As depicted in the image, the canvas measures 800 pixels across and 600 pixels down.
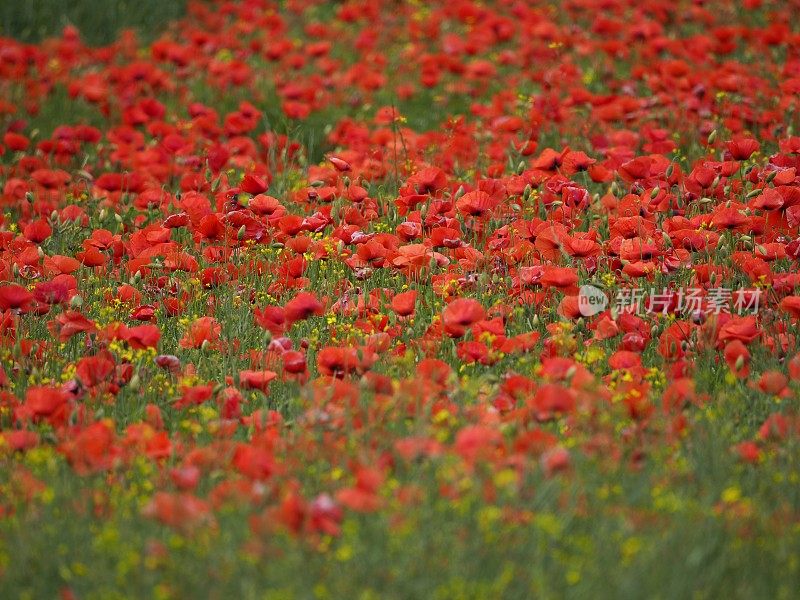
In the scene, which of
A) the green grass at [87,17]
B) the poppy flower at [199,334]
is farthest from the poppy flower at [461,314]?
the green grass at [87,17]

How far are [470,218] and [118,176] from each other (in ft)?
4.62

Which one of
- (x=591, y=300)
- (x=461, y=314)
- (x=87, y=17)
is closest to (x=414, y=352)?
(x=461, y=314)

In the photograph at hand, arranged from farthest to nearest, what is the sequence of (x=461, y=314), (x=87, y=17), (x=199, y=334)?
1. (x=87, y=17)
2. (x=199, y=334)
3. (x=461, y=314)

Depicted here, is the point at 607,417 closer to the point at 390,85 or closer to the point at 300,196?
the point at 300,196

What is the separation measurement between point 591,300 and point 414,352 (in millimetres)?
535

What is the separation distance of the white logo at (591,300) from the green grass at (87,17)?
5.56m

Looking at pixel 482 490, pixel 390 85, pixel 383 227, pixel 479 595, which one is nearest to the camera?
pixel 479 595

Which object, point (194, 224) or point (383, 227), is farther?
point (383, 227)

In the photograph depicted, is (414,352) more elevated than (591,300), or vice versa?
(591,300)

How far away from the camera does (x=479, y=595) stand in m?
2.30

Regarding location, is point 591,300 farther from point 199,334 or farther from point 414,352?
point 199,334

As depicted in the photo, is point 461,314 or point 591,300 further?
point 591,300

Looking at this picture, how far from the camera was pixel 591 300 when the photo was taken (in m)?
3.57

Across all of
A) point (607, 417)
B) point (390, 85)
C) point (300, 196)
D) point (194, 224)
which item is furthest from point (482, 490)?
point (390, 85)
